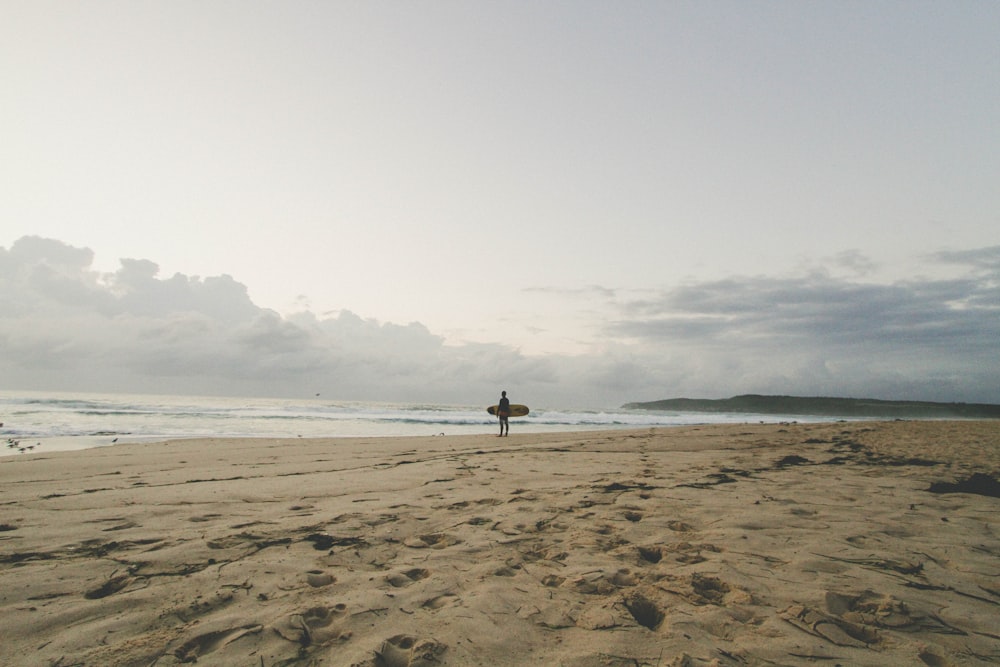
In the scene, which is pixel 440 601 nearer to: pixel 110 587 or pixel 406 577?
pixel 406 577

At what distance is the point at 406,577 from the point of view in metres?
3.20

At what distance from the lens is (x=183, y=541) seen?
154 inches

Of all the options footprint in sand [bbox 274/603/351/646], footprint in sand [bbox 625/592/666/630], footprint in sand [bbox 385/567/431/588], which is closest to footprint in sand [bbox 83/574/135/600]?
footprint in sand [bbox 274/603/351/646]

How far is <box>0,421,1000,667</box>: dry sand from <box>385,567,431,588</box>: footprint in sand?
0.8 inches

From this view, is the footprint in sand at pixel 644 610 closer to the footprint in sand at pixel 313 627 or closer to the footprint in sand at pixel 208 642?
the footprint in sand at pixel 313 627

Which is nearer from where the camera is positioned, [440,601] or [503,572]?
[440,601]

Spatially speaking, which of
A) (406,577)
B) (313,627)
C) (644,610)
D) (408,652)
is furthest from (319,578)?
(644,610)

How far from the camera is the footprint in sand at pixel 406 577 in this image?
10.1ft

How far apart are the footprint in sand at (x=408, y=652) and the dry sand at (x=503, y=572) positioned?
1 centimetres

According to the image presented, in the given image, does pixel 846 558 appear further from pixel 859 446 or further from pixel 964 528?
pixel 859 446

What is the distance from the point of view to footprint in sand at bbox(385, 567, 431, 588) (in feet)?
10.1

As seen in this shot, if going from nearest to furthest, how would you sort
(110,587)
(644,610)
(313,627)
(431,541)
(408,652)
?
(408,652)
(313,627)
(644,610)
(110,587)
(431,541)

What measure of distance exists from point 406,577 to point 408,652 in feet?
3.03

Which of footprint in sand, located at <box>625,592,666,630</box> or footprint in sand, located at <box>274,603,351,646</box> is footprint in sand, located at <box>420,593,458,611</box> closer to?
footprint in sand, located at <box>274,603,351,646</box>
